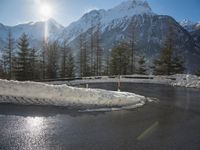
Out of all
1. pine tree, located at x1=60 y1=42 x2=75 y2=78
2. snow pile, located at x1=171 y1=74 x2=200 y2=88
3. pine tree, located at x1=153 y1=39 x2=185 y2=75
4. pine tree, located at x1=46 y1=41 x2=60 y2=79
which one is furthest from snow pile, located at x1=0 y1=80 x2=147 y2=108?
pine tree, located at x1=60 y1=42 x2=75 y2=78

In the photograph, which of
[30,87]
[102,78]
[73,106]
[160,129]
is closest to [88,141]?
[160,129]

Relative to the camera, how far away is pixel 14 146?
6.69 meters

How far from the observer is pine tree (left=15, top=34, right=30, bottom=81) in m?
38.7

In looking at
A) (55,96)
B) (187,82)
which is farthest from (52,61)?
(55,96)

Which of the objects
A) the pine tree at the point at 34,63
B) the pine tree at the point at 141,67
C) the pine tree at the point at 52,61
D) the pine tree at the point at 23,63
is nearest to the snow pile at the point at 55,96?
the pine tree at the point at 23,63

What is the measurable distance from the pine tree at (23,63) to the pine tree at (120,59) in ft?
58.4

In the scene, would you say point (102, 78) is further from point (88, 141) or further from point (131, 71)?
point (88, 141)

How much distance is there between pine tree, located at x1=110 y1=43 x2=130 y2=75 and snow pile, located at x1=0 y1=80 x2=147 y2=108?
36.1 metres

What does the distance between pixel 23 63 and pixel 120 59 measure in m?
19.9

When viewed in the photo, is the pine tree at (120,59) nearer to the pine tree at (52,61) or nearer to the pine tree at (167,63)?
the pine tree at (167,63)

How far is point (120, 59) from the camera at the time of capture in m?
50.1

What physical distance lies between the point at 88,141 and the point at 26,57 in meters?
35.4

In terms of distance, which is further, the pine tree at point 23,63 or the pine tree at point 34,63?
the pine tree at point 34,63

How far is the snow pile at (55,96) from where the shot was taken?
12.8 m
